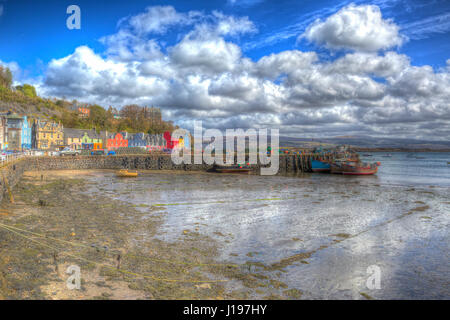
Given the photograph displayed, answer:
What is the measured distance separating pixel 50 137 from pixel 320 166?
73261 mm

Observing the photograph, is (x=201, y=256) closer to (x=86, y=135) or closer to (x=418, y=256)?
(x=418, y=256)

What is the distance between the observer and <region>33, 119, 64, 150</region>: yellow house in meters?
75.8

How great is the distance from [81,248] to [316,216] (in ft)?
46.6

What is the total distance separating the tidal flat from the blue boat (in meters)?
38.4

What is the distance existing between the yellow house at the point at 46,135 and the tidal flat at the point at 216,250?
65039mm

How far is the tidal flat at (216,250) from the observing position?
813 centimetres

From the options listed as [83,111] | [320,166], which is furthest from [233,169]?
[83,111]

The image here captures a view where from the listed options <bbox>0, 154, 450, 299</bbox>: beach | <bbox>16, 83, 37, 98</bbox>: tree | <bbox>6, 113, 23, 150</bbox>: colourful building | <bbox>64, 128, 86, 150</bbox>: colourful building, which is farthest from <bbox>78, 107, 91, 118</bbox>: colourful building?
<bbox>0, 154, 450, 299</bbox>: beach

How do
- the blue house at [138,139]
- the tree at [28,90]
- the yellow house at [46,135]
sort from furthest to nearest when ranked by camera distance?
the tree at [28,90] < the blue house at [138,139] < the yellow house at [46,135]

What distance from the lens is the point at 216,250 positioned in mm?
11523

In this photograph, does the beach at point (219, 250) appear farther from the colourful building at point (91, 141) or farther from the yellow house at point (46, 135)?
the colourful building at point (91, 141)

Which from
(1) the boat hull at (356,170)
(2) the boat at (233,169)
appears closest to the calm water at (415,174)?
(1) the boat hull at (356,170)

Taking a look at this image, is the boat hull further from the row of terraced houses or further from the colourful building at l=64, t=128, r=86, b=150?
the colourful building at l=64, t=128, r=86, b=150
